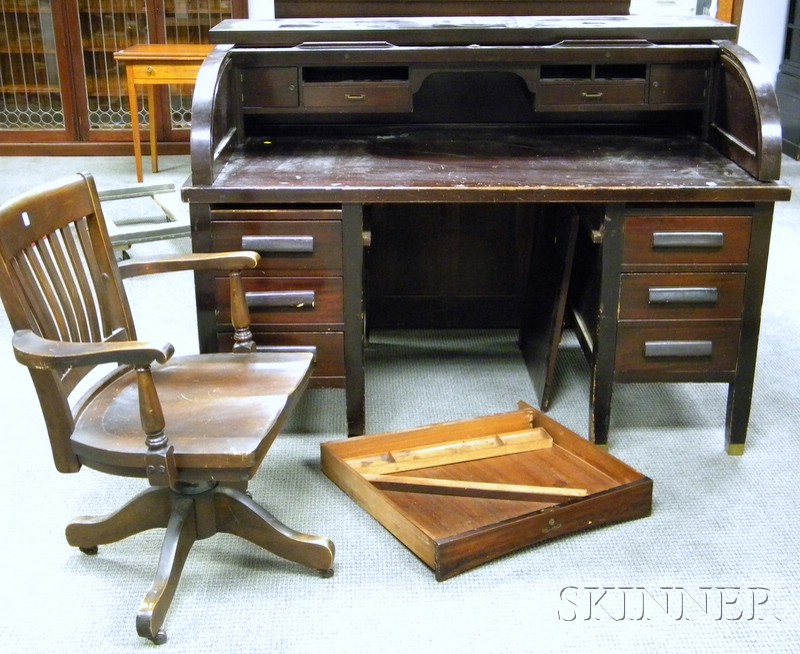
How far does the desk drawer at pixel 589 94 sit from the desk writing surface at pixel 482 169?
4.7 inches

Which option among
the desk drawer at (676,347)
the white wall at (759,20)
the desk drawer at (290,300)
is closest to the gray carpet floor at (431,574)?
the desk drawer at (676,347)

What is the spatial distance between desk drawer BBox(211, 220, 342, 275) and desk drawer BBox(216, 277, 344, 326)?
6 centimetres

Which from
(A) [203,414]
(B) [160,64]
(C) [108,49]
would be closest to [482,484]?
(A) [203,414]

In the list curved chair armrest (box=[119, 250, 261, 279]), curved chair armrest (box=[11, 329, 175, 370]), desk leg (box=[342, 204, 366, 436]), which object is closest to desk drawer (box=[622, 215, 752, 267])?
desk leg (box=[342, 204, 366, 436])

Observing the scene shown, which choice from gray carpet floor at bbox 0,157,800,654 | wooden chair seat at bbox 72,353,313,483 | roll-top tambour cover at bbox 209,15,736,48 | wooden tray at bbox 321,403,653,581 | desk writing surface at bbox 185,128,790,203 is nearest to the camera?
wooden chair seat at bbox 72,353,313,483

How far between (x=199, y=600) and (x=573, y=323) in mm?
1509

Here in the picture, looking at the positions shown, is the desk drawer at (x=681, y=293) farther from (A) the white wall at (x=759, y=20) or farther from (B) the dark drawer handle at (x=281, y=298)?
(A) the white wall at (x=759, y=20)

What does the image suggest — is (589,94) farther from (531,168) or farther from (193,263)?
(193,263)

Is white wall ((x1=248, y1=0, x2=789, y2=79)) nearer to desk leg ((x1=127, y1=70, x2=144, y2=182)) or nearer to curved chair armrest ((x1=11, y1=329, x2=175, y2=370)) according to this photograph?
desk leg ((x1=127, y1=70, x2=144, y2=182))

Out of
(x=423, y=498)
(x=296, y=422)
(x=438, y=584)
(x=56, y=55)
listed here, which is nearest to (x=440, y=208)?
(x=296, y=422)

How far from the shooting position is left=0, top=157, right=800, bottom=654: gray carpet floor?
1.92 metres

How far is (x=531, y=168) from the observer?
8.16ft

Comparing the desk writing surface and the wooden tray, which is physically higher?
the desk writing surface

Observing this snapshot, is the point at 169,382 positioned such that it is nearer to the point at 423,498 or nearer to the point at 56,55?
the point at 423,498
